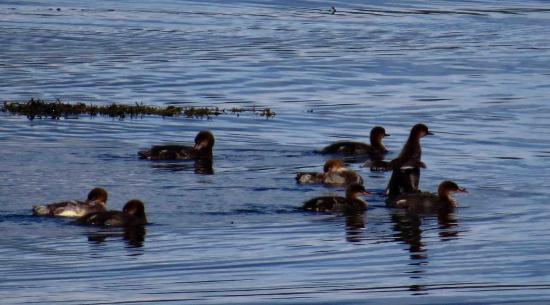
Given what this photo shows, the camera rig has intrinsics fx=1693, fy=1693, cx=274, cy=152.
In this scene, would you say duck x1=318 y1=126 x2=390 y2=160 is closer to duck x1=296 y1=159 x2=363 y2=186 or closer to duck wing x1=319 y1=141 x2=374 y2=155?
duck wing x1=319 y1=141 x2=374 y2=155

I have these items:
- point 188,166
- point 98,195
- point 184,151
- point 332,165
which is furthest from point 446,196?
point 184,151

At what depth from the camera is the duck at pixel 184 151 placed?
66.0ft

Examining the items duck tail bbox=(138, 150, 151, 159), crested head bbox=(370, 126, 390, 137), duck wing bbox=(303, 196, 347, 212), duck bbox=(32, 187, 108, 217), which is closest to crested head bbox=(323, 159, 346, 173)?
duck wing bbox=(303, 196, 347, 212)

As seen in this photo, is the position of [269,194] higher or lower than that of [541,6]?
lower

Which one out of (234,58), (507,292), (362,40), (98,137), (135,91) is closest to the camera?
(507,292)

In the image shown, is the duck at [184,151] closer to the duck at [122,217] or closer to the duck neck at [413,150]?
the duck neck at [413,150]

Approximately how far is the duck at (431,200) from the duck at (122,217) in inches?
110

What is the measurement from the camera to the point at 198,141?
68.3ft

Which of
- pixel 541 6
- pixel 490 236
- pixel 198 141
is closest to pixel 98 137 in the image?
pixel 198 141

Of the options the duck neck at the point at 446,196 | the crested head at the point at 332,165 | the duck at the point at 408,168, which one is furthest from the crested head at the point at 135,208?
the crested head at the point at 332,165

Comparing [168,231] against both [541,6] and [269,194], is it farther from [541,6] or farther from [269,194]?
[541,6]

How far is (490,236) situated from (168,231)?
3000 mm

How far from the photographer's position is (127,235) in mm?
15734

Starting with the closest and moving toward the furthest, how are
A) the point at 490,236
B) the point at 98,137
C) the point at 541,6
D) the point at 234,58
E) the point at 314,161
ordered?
the point at 490,236 → the point at 314,161 → the point at 98,137 → the point at 234,58 → the point at 541,6
